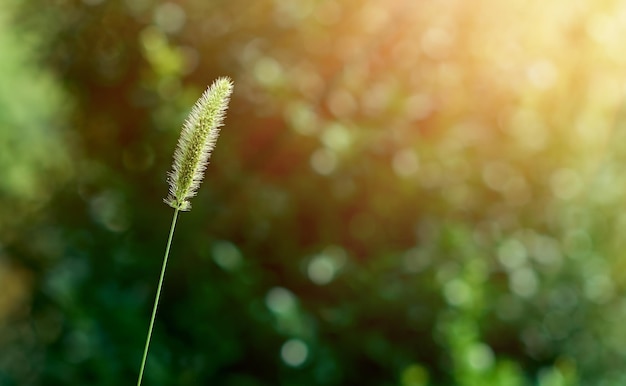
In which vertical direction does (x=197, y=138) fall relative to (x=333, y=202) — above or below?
above

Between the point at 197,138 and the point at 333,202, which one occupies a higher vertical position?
the point at 197,138

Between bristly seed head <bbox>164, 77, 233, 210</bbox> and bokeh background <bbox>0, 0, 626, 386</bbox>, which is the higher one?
bristly seed head <bbox>164, 77, 233, 210</bbox>

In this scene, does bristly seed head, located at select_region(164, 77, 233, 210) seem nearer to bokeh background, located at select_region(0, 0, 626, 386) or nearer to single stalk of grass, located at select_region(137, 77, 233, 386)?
single stalk of grass, located at select_region(137, 77, 233, 386)

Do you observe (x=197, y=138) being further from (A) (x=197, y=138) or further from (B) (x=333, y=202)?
(B) (x=333, y=202)

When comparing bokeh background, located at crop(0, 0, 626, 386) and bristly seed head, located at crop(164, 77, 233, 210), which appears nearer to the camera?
bristly seed head, located at crop(164, 77, 233, 210)

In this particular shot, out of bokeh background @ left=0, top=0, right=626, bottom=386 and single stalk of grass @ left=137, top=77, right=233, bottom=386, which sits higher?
single stalk of grass @ left=137, top=77, right=233, bottom=386

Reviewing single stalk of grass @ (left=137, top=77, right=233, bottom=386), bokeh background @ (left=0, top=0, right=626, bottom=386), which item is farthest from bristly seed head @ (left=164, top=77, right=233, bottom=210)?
bokeh background @ (left=0, top=0, right=626, bottom=386)

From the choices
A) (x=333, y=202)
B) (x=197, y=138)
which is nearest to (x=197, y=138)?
(x=197, y=138)

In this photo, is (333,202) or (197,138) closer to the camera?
(197,138)
